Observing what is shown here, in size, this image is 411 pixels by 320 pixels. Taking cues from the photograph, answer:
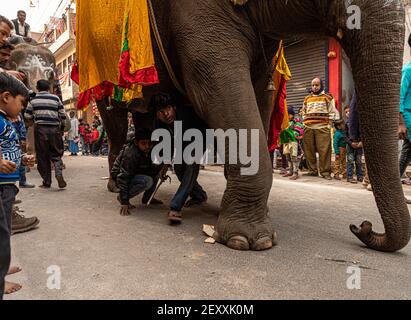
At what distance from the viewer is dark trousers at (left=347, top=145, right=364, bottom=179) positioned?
20.3ft

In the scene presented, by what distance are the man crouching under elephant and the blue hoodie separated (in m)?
1.26

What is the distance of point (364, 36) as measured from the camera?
2021 mm

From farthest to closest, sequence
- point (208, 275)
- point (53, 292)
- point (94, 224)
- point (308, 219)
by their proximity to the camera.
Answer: point (308, 219)
point (94, 224)
point (208, 275)
point (53, 292)

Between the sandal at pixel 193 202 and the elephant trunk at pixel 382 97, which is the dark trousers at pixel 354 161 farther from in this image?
the elephant trunk at pixel 382 97

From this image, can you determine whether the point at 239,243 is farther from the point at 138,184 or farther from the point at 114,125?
the point at 114,125

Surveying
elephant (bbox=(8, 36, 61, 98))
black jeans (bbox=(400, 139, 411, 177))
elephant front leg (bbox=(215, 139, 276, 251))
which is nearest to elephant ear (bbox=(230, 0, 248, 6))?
elephant front leg (bbox=(215, 139, 276, 251))

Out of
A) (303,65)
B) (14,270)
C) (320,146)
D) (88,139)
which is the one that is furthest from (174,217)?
(88,139)

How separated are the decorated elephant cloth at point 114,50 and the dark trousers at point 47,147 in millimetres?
1251

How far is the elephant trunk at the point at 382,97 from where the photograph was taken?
6.49 feet

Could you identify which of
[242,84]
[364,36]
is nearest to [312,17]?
[364,36]

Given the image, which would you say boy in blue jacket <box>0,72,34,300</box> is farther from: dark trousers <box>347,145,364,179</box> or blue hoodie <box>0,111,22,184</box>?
A: dark trousers <box>347,145,364,179</box>

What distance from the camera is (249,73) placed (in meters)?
2.43
